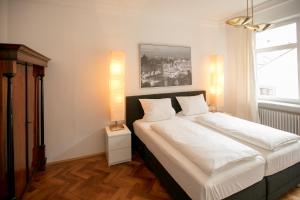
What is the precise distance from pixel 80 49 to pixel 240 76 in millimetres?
3231

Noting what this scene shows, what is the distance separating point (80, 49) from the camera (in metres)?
2.82

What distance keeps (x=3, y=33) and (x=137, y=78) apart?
6.61ft

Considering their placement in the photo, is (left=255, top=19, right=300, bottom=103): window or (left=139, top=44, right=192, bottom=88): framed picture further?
(left=139, top=44, right=192, bottom=88): framed picture

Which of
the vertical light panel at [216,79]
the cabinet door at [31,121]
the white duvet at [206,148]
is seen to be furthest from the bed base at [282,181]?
the cabinet door at [31,121]

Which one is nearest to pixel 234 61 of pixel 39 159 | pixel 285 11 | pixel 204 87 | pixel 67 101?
pixel 204 87

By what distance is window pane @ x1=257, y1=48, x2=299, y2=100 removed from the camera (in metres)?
3.05

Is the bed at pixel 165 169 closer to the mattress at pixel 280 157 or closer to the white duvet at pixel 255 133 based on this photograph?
the mattress at pixel 280 157

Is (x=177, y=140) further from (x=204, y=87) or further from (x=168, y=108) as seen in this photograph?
(x=204, y=87)

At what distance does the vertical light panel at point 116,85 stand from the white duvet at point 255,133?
4.69ft

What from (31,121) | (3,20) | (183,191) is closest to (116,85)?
(31,121)

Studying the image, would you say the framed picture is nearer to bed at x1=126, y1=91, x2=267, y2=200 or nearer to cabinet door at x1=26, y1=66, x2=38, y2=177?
bed at x1=126, y1=91, x2=267, y2=200

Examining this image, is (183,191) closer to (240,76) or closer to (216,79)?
(216,79)

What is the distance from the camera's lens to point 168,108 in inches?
125

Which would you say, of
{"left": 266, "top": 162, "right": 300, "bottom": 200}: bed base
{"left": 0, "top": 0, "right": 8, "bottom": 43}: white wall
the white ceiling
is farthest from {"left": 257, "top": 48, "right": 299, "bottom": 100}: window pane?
{"left": 0, "top": 0, "right": 8, "bottom": 43}: white wall
